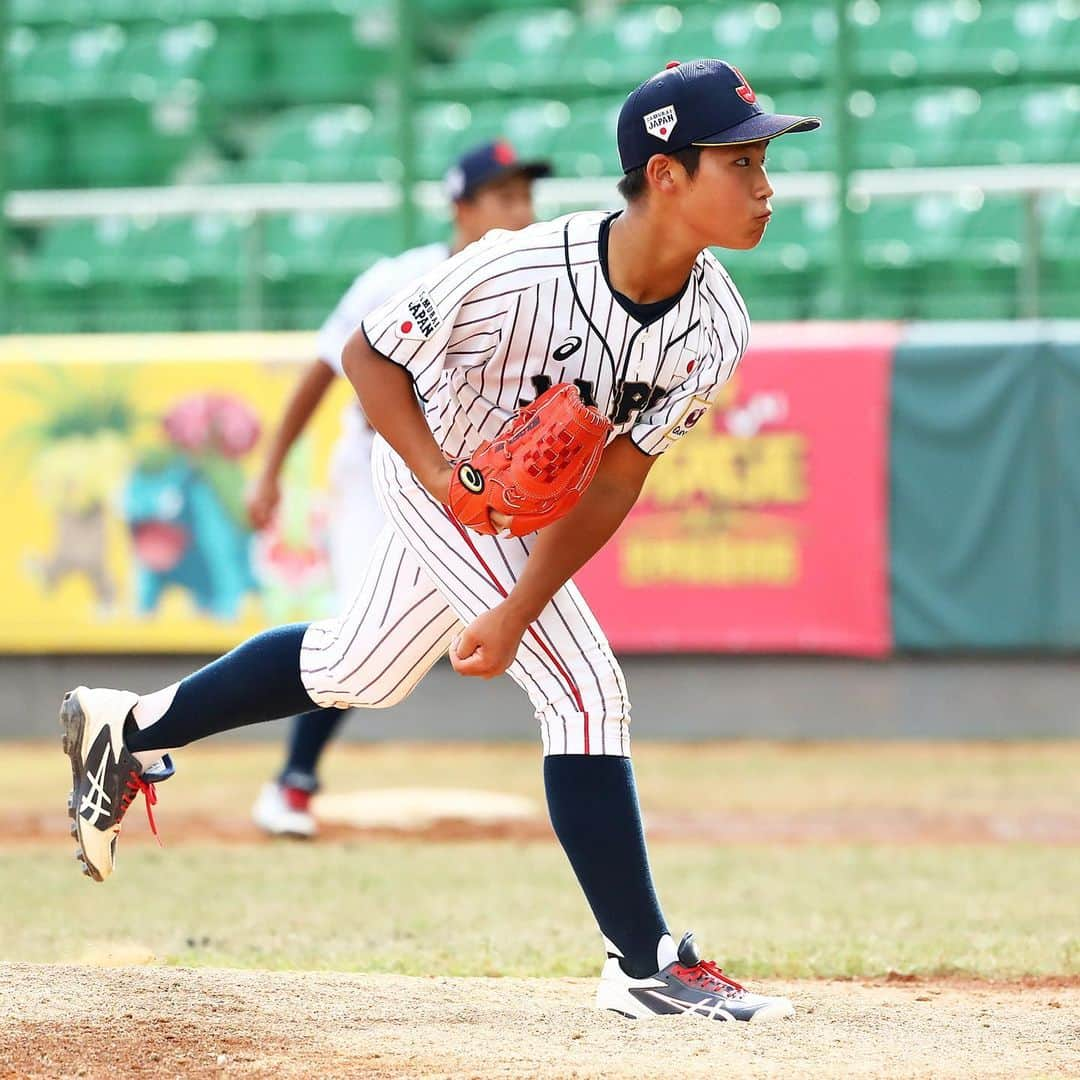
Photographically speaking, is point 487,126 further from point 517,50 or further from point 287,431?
point 287,431

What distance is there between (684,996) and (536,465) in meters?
1.00

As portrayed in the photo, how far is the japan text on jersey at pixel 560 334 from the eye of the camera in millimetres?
3365

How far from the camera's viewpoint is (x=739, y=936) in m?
4.82

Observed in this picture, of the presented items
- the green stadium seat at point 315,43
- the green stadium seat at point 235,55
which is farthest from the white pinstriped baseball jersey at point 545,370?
the green stadium seat at point 235,55

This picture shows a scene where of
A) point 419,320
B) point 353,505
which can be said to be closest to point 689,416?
point 419,320

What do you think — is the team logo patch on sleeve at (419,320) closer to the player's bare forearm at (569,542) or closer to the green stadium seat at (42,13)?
the player's bare forearm at (569,542)

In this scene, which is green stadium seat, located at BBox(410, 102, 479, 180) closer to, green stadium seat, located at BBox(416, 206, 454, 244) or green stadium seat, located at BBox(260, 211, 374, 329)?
green stadium seat, located at BBox(416, 206, 454, 244)

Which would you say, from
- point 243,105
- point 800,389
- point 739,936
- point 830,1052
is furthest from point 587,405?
point 243,105

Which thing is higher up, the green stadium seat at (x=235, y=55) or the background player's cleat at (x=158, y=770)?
the green stadium seat at (x=235, y=55)

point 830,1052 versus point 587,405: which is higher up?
point 587,405

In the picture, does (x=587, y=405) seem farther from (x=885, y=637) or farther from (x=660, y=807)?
(x=885, y=637)

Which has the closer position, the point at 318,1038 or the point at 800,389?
the point at 318,1038

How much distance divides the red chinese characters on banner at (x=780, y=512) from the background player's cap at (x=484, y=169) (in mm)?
2475

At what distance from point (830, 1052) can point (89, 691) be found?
1.70 meters
